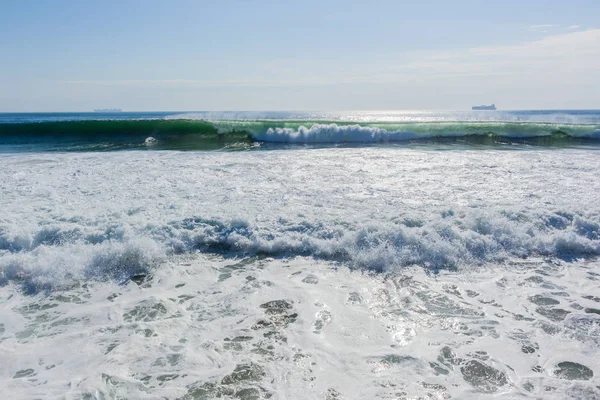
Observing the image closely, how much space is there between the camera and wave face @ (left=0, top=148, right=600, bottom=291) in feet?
16.0

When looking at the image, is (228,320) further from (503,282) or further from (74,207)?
(74,207)

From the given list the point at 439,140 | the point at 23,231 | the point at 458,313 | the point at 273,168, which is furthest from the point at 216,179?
the point at 439,140

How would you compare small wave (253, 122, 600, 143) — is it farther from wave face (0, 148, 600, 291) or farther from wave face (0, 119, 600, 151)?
wave face (0, 148, 600, 291)

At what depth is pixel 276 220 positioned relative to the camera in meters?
5.78

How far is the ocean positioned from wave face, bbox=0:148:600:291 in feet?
0.10

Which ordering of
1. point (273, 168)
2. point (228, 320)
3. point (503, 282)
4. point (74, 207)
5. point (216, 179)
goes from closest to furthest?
point (228, 320) → point (503, 282) → point (74, 207) → point (216, 179) → point (273, 168)

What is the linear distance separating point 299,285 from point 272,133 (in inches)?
580

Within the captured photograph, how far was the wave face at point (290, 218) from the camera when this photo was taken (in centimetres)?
487

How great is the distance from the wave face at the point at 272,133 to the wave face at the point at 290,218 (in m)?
8.67

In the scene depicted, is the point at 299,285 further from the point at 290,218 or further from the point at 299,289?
the point at 290,218

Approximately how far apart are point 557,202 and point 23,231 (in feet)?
25.4

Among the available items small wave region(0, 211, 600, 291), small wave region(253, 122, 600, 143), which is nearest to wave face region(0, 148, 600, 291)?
small wave region(0, 211, 600, 291)

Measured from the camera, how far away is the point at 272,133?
726 inches

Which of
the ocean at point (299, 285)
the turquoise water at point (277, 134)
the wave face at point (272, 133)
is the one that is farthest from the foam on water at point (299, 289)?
the wave face at point (272, 133)
